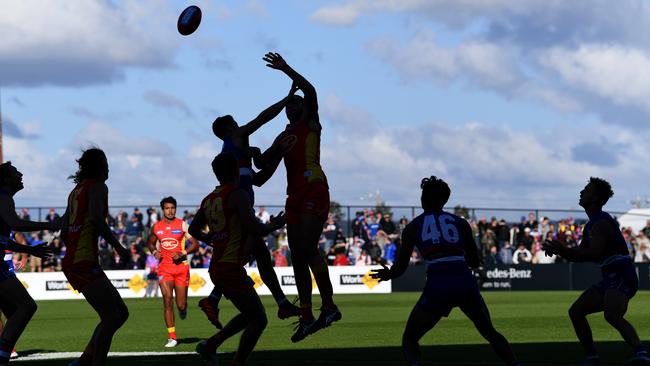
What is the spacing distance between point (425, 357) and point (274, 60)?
486cm

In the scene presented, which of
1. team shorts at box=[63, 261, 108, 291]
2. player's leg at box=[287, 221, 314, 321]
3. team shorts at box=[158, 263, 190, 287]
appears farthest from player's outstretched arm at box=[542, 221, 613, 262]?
team shorts at box=[158, 263, 190, 287]

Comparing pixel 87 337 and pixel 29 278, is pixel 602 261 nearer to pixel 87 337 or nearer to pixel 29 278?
pixel 87 337

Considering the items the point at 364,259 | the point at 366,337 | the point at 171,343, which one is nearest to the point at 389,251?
the point at 364,259

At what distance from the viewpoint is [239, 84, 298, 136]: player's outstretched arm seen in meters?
12.9

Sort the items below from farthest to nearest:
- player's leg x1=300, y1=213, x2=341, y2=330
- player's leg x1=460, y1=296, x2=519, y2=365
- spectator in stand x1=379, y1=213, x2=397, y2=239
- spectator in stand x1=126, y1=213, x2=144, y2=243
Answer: spectator in stand x1=379, y1=213, x2=397, y2=239
spectator in stand x1=126, y1=213, x2=144, y2=243
player's leg x1=300, y1=213, x2=341, y2=330
player's leg x1=460, y1=296, x2=519, y2=365

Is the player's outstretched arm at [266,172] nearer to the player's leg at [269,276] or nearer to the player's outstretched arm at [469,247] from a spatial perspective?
the player's leg at [269,276]

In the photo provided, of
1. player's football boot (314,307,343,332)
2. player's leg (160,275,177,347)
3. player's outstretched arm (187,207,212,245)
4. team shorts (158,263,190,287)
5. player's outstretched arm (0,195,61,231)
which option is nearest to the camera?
player's outstretched arm (187,207,212,245)

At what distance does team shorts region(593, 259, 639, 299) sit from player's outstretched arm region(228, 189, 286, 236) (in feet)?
13.1

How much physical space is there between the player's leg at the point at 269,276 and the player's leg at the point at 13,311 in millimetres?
2603

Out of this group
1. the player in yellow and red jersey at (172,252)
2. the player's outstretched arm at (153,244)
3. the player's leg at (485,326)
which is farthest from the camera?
the player's outstretched arm at (153,244)

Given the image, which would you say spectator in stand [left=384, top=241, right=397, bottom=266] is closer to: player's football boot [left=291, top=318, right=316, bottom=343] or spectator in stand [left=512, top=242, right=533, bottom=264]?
spectator in stand [left=512, top=242, right=533, bottom=264]

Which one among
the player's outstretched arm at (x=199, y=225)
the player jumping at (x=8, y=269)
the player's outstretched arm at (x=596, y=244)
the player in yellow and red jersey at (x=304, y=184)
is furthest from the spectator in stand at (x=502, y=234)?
the player's outstretched arm at (x=199, y=225)

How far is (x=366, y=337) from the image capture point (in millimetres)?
20766

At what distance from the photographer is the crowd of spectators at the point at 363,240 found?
4612 centimetres
